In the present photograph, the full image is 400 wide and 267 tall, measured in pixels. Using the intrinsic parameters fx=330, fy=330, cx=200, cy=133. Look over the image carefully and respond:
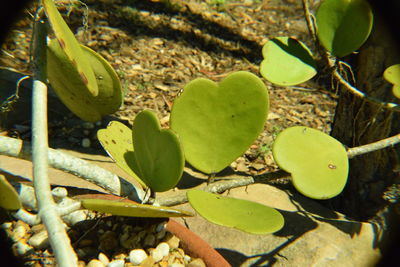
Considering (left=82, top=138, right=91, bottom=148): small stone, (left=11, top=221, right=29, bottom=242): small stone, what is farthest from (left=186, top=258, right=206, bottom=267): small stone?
(left=82, top=138, right=91, bottom=148): small stone

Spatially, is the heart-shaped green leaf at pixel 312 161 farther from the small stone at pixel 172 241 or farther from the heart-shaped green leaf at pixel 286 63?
the small stone at pixel 172 241

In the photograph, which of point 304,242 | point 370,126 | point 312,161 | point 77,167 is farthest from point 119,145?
point 370,126

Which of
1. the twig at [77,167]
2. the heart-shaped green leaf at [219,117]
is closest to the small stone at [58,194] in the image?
the twig at [77,167]

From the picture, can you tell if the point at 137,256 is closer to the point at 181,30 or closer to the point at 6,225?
the point at 6,225

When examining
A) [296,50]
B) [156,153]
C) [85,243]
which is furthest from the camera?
[296,50]

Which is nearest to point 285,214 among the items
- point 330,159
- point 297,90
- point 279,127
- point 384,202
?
point 384,202

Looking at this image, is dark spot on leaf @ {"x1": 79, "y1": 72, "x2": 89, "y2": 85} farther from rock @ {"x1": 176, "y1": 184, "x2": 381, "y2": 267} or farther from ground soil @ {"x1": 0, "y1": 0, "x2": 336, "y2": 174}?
ground soil @ {"x1": 0, "y1": 0, "x2": 336, "y2": 174}

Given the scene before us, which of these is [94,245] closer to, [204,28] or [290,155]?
[290,155]
